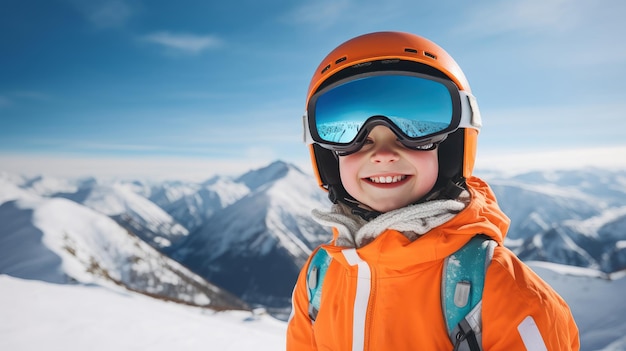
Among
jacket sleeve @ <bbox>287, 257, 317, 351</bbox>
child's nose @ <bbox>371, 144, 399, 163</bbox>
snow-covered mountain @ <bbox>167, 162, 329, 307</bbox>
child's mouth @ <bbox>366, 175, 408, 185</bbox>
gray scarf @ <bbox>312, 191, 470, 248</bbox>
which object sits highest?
child's nose @ <bbox>371, 144, 399, 163</bbox>

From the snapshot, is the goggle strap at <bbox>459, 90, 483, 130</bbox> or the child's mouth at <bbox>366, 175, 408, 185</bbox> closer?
the child's mouth at <bbox>366, 175, 408, 185</bbox>

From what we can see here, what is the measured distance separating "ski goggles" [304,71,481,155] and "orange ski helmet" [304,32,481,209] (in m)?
0.07

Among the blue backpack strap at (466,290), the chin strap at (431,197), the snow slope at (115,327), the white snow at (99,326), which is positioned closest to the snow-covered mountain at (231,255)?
the chin strap at (431,197)

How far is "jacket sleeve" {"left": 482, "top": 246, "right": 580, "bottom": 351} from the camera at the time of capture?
1468 mm

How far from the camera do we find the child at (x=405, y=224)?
1587 millimetres

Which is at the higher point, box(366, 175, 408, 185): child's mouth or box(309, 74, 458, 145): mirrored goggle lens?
box(309, 74, 458, 145): mirrored goggle lens

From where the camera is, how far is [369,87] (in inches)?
90.6

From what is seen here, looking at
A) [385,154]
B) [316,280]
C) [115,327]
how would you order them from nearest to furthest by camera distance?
[385,154], [316,280], [115,327]

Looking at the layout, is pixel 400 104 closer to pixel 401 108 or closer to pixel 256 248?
pixel 401 108

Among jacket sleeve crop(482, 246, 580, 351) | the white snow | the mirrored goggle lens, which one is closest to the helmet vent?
the mirrored goggle lens

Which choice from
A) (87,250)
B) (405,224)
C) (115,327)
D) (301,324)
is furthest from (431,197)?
(87,250)

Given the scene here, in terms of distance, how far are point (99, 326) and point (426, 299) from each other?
28.7ft

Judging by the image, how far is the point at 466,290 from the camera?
1.66 m

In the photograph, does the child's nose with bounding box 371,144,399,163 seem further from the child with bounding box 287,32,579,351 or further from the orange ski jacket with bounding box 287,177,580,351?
the orange ski jacket with bounding box 287,177,580,351
